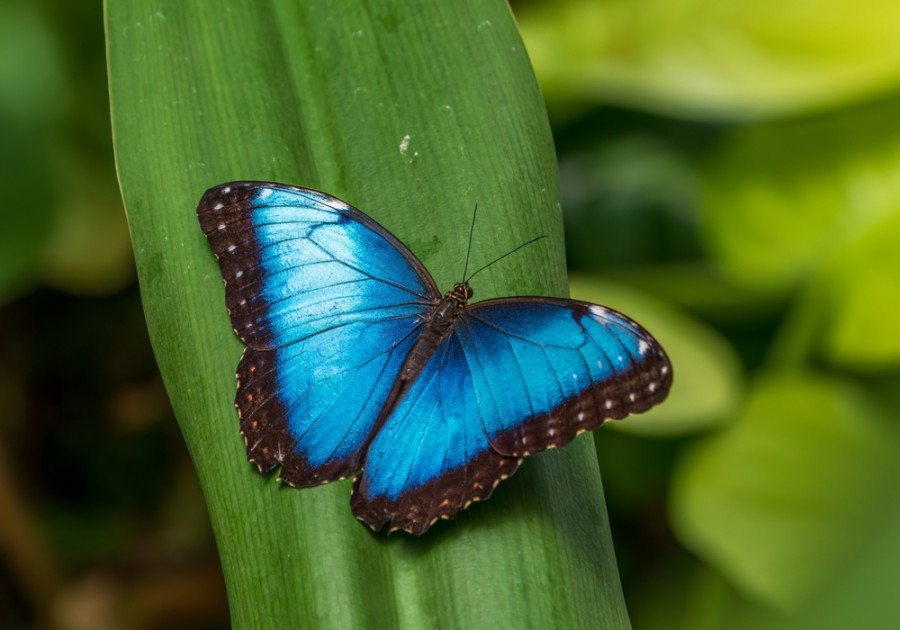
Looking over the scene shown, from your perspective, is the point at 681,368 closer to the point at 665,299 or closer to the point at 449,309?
the point at 665,299

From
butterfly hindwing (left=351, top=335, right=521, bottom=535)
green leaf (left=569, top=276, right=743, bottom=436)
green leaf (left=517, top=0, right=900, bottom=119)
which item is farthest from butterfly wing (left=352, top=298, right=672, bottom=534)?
green leaf (left=517, top=0, right=900, bottom=119)

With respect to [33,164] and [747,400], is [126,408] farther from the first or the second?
[747,400]

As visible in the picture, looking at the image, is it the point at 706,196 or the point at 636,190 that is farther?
the point at 636,190

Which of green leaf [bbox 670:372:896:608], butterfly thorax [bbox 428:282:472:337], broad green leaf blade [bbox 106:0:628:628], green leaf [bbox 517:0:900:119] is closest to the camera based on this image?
broad green leaf blade [bbox 106:0:628:628]

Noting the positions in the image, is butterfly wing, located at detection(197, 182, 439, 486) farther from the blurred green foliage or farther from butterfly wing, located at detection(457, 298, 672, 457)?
the blurred green foliage

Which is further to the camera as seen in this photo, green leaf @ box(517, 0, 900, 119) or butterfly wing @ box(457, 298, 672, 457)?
green leaf @ box(517, 0, 900, 119)

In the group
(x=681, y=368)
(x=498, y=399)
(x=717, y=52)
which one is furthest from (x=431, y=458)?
(x=717, y=52)

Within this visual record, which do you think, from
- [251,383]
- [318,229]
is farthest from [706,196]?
[251,383]
